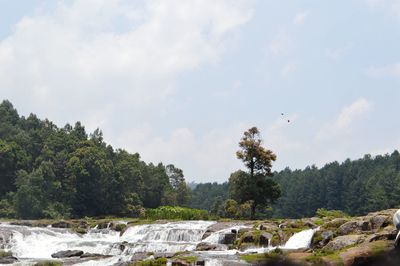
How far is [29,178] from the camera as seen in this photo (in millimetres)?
85188

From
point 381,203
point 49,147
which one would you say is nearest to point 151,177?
point 49,147

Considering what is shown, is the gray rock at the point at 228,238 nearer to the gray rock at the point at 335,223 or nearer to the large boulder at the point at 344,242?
the gray rock at the point at 335,223

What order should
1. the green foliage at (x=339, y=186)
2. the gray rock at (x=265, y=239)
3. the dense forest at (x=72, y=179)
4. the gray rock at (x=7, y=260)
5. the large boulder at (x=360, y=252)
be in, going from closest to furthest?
the large boulder at (x=360, y=252)
the gray rock at (x=265, y=239)
the gray rock at (x=7, y=260)
the dense forest at (x=72, y=179)
the green foliage at (x=339, y=186)

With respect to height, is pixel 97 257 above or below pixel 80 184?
below

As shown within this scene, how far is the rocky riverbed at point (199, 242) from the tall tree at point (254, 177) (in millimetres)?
9830

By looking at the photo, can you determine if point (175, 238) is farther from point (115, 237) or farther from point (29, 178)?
point (29, 178)

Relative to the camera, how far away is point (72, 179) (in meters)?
87.4

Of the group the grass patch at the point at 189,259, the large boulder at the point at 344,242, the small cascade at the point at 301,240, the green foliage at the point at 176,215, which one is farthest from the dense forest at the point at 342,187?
the grass patch at the point at 189,259

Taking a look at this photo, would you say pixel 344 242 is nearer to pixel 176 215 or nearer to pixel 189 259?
Answer: pixel 189 259

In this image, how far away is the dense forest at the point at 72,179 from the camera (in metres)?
83.9

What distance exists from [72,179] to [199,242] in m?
50.5

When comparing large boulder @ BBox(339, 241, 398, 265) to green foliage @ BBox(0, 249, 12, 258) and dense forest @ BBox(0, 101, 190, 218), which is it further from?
dense forest @ BBox(0, 101, 190, 218)

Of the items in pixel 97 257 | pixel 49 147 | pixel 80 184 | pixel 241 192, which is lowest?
pixel 97 257

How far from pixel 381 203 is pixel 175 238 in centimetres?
7133
